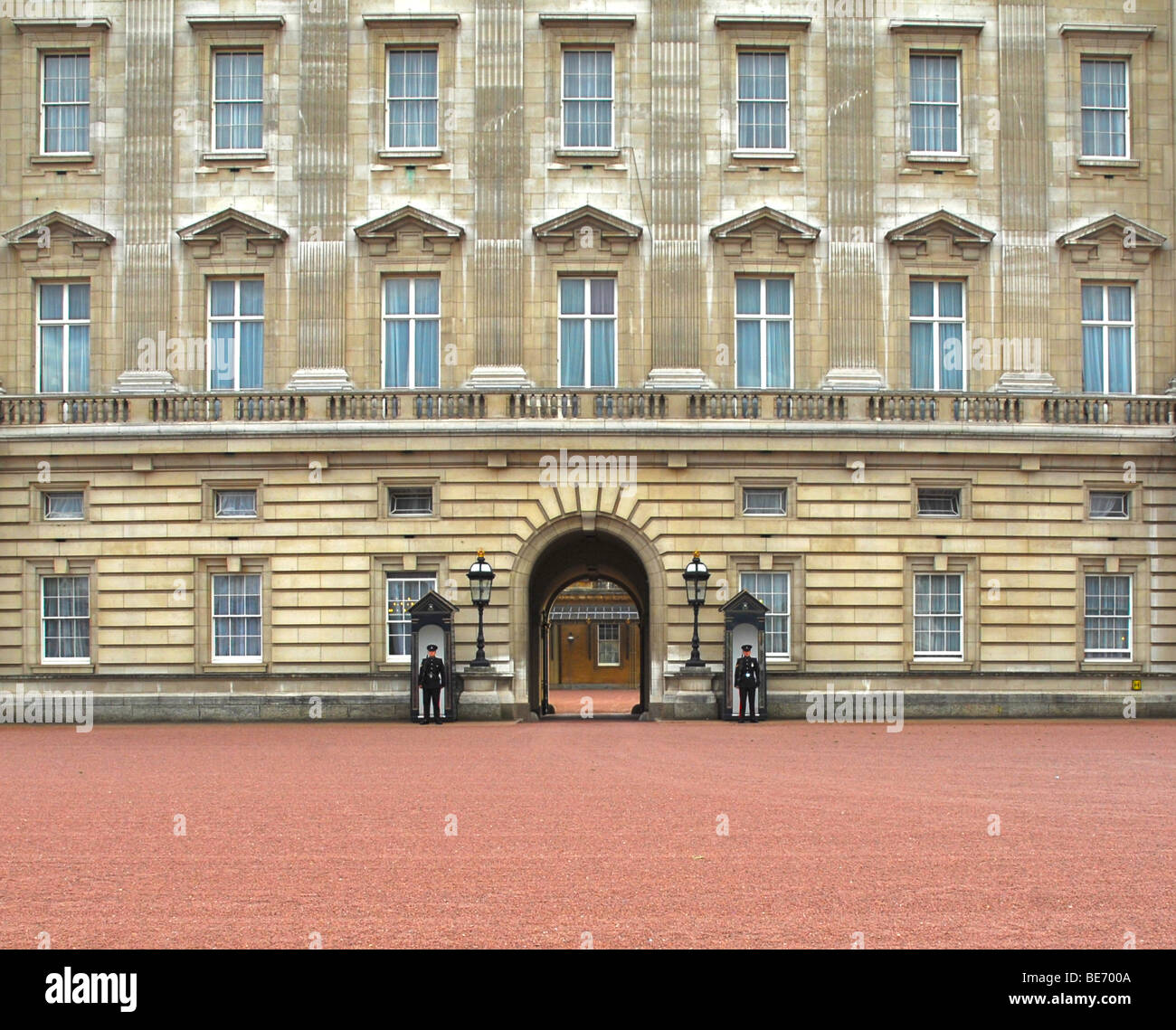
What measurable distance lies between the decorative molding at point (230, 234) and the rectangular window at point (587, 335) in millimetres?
6916

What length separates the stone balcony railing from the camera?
127 ft

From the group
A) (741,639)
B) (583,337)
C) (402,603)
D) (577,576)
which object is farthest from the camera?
(577,576)

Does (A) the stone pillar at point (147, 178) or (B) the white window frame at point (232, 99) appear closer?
(A) the stone pillar at point (147, 178)

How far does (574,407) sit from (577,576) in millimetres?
9882

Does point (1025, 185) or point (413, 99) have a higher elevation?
point (413, 99)

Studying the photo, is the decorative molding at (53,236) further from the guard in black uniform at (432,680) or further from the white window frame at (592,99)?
the guard in black uniform at (432,680)

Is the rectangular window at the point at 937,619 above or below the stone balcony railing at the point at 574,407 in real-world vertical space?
below

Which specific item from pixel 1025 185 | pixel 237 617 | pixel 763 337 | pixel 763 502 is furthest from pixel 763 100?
pixel 237 617

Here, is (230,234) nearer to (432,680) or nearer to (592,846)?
(432,680)

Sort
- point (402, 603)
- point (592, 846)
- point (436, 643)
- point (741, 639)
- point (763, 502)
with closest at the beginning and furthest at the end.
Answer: point (592, 846) < point (436, 643) < point (741, 639) < point (402, 603) < point (763, 502)

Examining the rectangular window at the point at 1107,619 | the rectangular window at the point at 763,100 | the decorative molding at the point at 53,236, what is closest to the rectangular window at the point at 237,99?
the decorative molding at the point at 53,236

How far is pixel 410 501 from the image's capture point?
3928 cm

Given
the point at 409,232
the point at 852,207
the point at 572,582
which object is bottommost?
the point at 572,582

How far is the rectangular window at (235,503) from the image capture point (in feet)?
129
